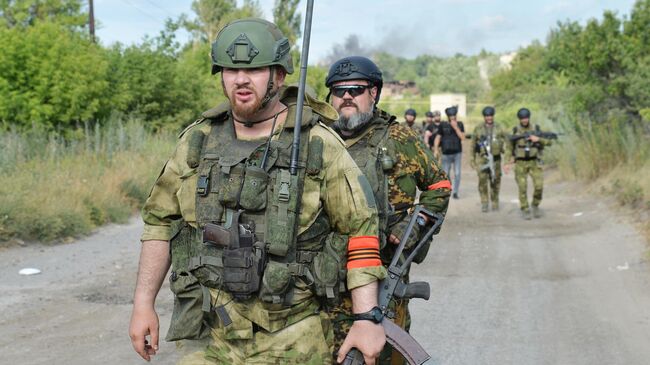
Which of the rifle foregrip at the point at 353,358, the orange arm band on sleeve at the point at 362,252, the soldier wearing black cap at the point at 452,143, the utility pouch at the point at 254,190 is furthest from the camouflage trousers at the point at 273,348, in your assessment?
the soldier wearing black cap at the point at 452,143

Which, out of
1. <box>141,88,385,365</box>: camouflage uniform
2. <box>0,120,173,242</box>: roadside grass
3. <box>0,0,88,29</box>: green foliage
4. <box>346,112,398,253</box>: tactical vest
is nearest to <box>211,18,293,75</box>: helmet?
<box>141,88,385,365</box>: camouflage uniform

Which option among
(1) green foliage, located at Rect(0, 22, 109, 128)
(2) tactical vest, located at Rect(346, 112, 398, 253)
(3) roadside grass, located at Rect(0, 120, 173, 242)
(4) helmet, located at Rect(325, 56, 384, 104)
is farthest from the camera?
(1) green foliage, located at Rect(0, 22, 109, 128)

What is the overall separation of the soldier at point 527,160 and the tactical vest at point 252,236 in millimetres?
11288

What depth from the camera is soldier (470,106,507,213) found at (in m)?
15.2

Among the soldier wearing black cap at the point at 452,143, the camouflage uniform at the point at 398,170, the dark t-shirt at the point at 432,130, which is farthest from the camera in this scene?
the dark t-shirt at the point at 432,130

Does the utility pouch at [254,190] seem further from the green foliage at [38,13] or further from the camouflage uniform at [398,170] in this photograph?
the green foliage at [38,13]

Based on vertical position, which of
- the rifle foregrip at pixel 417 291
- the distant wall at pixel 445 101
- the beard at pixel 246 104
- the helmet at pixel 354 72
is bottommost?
the rifle foregrip at pixel 417 291

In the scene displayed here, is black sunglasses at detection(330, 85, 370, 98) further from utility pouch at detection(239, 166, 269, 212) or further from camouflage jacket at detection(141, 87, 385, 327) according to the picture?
utility pouch at detection(239, 166, 269, 212)

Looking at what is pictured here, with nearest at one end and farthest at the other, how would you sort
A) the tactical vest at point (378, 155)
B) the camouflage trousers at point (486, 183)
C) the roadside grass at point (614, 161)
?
the tactical vest at point (378, 155) < the roadside grass at point (614, 161) < the camouflage trousers at point (486, 183)

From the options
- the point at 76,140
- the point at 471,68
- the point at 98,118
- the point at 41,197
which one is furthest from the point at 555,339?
the point at 471,68

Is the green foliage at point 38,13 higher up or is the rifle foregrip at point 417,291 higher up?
the green foliage at point 38,13

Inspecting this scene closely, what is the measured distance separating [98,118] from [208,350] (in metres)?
15.1

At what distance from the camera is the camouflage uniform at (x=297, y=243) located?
3.20 metres

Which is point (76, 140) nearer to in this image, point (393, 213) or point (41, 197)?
point (41, 197)
